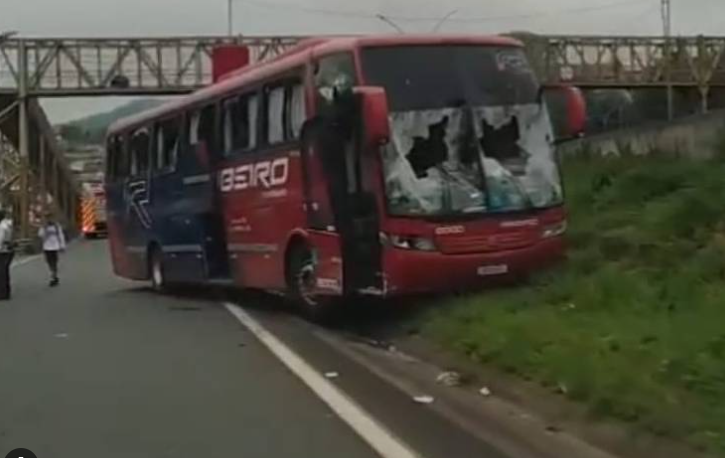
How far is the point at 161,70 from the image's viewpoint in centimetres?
6525

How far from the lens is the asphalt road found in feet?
31.1

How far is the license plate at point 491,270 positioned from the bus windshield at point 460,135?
649mm

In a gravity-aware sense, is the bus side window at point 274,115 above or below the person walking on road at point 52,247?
Answer: above

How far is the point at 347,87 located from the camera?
16.6 m

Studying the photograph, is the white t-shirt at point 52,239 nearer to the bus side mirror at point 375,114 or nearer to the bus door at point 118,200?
the bus door at point 118,200

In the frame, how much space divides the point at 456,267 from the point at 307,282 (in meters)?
2.59

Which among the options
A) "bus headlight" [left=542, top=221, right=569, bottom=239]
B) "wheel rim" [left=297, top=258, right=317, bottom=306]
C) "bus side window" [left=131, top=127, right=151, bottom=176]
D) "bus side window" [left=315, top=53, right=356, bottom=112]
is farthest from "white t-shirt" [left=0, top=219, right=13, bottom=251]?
"bus headlight" [left=542, top=221, right=569, bottom=239]

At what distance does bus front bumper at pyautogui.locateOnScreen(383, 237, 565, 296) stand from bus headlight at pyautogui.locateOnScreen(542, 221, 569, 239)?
0.06 m

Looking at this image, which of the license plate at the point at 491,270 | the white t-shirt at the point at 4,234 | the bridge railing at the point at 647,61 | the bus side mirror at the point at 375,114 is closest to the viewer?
the bus side mirror at the point at 375,114

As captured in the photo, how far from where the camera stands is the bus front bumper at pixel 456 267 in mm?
16031

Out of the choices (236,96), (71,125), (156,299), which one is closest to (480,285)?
(236,96)

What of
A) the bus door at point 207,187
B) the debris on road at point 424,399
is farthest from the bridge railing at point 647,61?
the debris on road at point 424,399

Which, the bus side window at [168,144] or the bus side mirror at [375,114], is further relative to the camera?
the bus side window at [168,144]

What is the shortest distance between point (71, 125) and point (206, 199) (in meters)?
90.6
